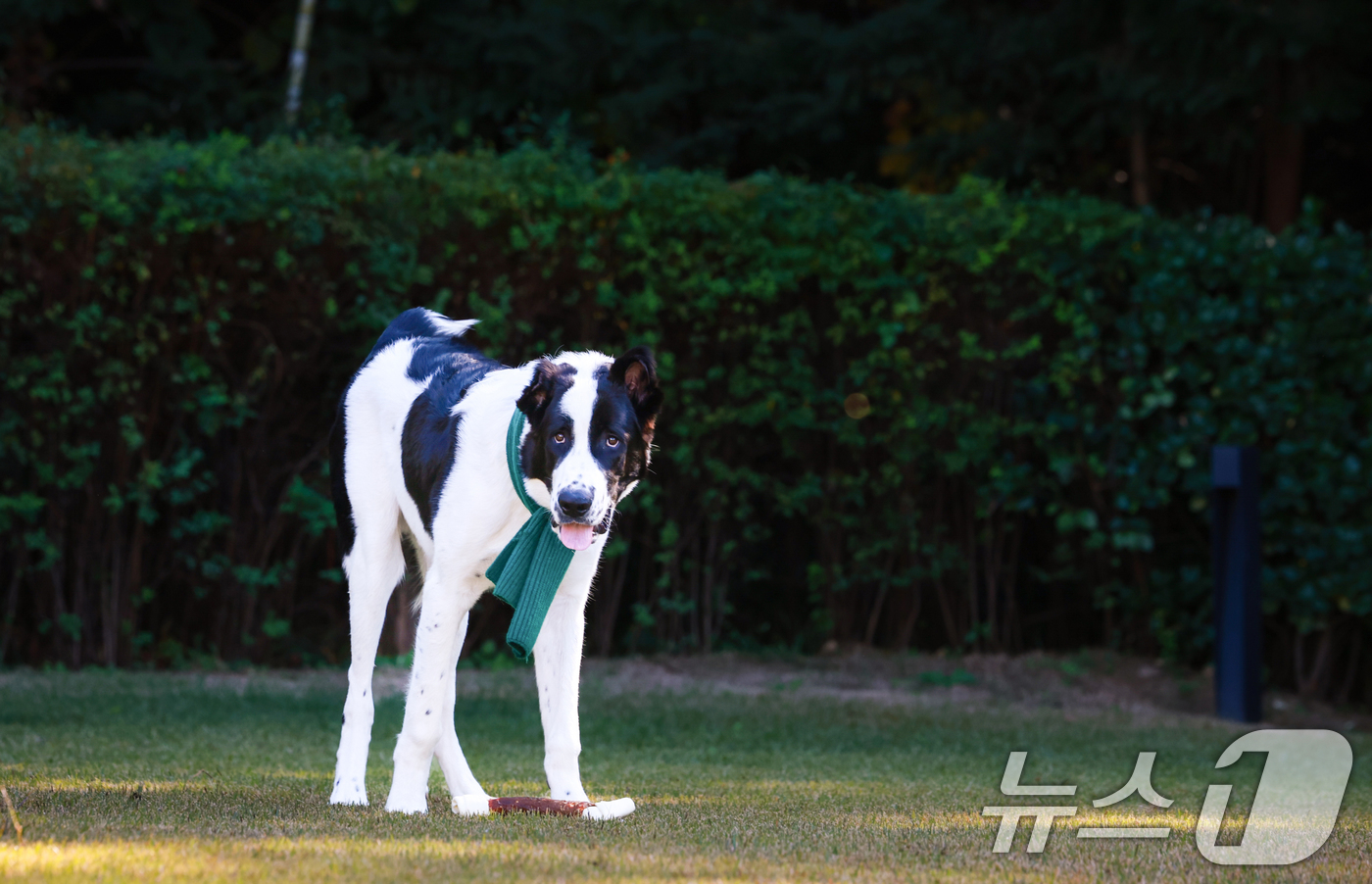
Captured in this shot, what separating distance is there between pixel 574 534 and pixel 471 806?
96 centimetres

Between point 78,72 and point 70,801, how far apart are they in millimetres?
11690

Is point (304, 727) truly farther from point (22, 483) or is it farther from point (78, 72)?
point (78, 72)

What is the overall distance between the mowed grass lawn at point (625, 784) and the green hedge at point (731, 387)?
868mm

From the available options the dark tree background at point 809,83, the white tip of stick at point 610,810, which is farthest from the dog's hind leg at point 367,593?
the dark tree background at point 809,83

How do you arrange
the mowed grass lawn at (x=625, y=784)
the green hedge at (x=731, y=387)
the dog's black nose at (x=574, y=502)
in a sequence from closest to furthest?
1. the mowed grass lawn at (x=625, y=784)
2. the dog's black nose at (x=574, y=502)
3. the green hedge at (x=731, y=387)

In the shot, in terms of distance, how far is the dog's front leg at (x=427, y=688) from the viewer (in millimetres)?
4770

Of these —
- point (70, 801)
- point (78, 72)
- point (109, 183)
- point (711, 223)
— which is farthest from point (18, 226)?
point (78, 72)

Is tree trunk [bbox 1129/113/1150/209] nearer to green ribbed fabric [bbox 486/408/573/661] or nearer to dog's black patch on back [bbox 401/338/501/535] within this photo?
dog's black patch on back [bbox 401/338/501/535]

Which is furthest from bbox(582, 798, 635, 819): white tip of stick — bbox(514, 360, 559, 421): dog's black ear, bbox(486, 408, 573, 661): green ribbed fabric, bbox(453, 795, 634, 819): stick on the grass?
bbox(514, 360, 559, 421): dog's black ear

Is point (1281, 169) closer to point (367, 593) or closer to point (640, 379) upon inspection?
point (640, 379)

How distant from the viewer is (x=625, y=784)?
583 cm

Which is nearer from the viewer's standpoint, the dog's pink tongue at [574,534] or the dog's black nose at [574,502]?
the dog's black nose at [574,502]

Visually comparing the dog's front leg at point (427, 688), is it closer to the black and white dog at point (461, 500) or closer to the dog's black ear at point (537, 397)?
the black and white dog at point (461, 500)

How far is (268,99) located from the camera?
14.0 metres
